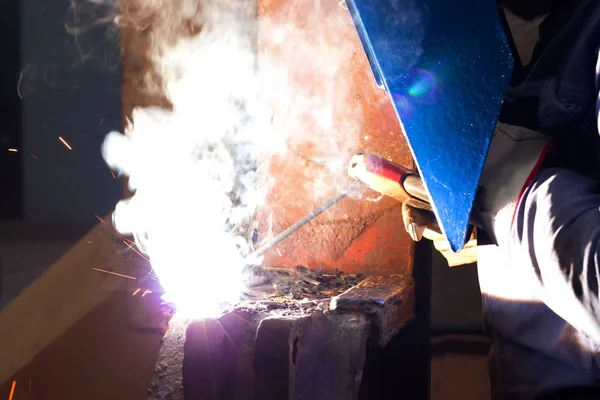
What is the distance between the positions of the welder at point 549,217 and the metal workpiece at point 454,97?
0.11 meters

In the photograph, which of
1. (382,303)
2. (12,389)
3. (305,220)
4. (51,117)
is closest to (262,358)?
(382,303)

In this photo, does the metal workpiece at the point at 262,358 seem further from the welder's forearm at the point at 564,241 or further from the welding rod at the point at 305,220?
the welding rod at the point at 305,220

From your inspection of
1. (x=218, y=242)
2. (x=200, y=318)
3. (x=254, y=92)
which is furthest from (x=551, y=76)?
(x=218, y=242)

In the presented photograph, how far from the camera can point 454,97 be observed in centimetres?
118

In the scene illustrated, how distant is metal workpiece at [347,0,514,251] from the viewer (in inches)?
46.1

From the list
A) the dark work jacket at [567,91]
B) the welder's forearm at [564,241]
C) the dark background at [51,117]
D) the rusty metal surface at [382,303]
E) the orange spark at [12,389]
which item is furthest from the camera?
the dark background at [51,117]

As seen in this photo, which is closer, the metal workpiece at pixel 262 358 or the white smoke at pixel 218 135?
the metal workpiece at pixel 262 358


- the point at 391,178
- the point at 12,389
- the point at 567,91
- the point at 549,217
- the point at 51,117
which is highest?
the point at 51,117

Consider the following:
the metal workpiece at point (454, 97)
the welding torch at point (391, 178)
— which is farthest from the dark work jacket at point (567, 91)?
the welding torch at point (391, 178)

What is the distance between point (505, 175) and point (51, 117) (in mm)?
3083

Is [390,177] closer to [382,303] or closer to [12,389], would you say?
[382,303]

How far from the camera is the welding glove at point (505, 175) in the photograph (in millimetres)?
1141

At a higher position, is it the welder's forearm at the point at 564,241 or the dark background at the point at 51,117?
the dark background at the point at 51,117

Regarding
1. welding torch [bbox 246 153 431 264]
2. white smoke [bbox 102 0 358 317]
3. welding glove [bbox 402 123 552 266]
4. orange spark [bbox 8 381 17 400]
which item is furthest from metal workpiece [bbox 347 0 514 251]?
orange spark [bbox 8 381 17 400]
